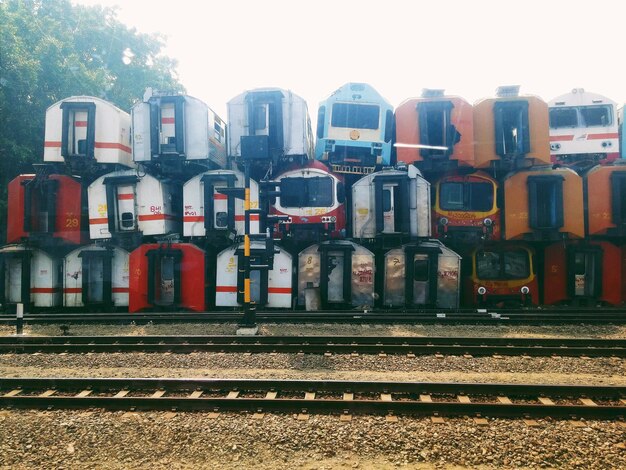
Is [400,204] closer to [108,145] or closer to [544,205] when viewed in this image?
[544,205]

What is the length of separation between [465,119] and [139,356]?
14.1 metres

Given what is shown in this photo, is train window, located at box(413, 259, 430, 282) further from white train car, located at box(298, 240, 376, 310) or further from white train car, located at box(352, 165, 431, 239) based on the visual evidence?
white train car, located at box(298, 240, 376, 310)

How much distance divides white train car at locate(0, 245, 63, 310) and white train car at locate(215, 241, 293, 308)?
6.85m

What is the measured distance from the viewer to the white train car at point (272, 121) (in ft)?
48.6

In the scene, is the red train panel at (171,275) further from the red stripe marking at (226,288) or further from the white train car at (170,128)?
the white train car at (170,128)

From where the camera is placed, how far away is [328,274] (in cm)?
1430

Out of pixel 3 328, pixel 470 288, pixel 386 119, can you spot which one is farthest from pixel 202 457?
pixel 386 119

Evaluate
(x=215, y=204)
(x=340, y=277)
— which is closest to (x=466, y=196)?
(x=340, y=277)

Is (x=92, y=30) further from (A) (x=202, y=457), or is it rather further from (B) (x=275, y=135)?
(A) (x=202, y=457)

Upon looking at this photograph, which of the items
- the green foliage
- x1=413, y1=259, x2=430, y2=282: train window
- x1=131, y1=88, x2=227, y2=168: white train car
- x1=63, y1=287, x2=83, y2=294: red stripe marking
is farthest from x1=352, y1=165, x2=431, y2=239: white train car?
the green foliage

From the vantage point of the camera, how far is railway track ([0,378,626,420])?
5672 mm

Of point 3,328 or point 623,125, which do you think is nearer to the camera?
point 3,328

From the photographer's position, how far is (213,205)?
1472cm

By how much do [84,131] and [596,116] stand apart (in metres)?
22.3
